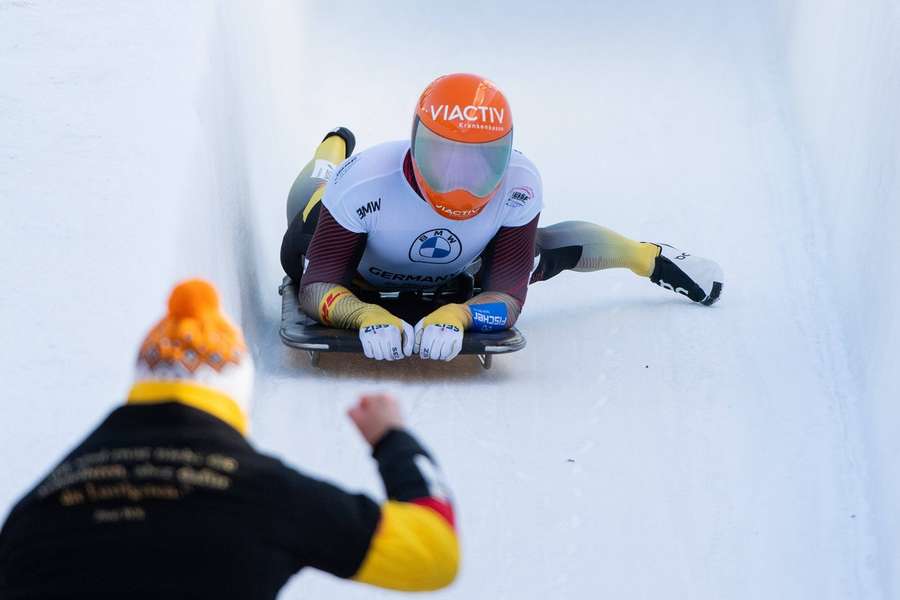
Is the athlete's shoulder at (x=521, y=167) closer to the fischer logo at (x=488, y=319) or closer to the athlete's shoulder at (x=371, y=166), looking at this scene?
the athlete's shoulder at (x=371, y=166)

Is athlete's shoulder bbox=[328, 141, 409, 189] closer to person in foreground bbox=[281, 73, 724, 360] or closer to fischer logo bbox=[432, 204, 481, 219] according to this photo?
person in foreground bbox=[281, 73, 724, 360]

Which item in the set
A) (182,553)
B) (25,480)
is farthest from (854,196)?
(182,553)

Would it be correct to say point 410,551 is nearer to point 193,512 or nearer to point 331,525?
point 331,525

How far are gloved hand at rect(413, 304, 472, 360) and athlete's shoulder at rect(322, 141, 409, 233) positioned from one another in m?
0.42

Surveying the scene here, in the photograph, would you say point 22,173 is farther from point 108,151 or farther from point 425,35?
point 425,35

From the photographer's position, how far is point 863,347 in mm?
5176

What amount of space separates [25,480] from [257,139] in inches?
114

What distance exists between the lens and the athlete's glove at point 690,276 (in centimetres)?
574

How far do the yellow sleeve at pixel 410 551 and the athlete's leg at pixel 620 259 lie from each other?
3364 mm

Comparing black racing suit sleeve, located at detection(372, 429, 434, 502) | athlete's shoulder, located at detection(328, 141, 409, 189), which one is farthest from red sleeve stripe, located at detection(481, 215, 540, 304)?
black racing suit sleeve, located at detection(372, 429, 434, 502)

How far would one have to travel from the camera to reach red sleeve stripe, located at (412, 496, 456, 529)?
2238 mm

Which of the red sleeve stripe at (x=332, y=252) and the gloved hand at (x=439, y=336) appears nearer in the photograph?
the gloved hand at (x=439, y=336)

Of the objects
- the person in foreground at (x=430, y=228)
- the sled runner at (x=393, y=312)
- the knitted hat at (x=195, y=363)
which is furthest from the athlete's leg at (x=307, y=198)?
the knitted hat at (x=195, y=363)

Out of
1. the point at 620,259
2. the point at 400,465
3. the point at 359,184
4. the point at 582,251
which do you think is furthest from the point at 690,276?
the point at 400,465
